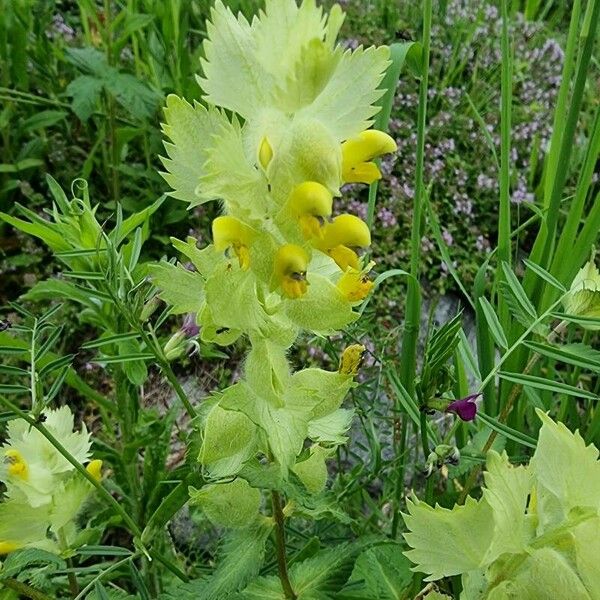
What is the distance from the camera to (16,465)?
0.69m

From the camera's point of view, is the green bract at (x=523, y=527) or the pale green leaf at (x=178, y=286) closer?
the green bract at (x=523, y=527)

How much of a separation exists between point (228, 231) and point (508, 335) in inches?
20.6

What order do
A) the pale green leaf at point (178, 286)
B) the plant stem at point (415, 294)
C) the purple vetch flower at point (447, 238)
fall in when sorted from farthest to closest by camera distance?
the purple vetch flower at point (447, 238), the plant stem at point (415, 294), the pale green leaf at point (178, 286)

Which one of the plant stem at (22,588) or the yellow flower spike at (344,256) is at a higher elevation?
the yellow flower spike at (344,256)

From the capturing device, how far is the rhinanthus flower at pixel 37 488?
2.31 ft

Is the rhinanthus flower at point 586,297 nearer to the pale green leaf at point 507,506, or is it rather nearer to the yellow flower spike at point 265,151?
the pale green leaf at point 507,506

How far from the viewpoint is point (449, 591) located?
835mm

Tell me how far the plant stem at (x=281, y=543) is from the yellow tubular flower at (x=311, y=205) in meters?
0.25

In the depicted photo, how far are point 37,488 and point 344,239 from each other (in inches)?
15.3

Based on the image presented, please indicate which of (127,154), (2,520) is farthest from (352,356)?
(127,154)

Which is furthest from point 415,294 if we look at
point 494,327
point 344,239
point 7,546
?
point 7,546

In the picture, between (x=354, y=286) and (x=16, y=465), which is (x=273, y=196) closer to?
(x=354, y=286)

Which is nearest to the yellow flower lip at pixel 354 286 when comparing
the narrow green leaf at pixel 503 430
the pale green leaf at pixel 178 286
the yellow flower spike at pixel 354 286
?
A: the yellow flower spike at pixel 354 286

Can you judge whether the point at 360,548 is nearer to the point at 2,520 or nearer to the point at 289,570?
the point at 289,570
